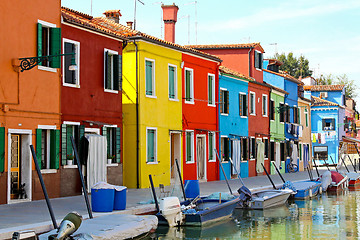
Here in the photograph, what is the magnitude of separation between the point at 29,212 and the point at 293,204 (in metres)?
12.3

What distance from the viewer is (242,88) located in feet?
112

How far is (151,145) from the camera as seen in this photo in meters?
24.4

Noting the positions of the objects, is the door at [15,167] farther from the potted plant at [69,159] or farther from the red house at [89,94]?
the potted plant at [69,159]

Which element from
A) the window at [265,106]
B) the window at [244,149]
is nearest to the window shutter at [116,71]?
the window at [244,149]

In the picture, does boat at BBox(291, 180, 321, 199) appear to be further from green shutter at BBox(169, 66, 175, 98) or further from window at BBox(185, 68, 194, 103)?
green shutter at BBox(169, 66, 175, 98)

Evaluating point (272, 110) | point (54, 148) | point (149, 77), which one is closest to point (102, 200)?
point (54, 148)

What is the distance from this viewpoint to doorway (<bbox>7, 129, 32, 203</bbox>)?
1739 cm

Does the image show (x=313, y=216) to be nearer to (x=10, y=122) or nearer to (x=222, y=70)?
(x=10, y=122)

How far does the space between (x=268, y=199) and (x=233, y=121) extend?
11629mm

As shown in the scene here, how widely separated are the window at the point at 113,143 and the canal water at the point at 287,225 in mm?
4855

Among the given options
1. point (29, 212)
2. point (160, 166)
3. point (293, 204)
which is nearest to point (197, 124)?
point (160, 166)

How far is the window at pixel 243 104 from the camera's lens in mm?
33812

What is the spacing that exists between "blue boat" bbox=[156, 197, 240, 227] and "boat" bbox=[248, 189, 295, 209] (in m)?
2.09

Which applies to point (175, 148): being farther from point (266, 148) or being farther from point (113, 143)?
point (266, 148)
